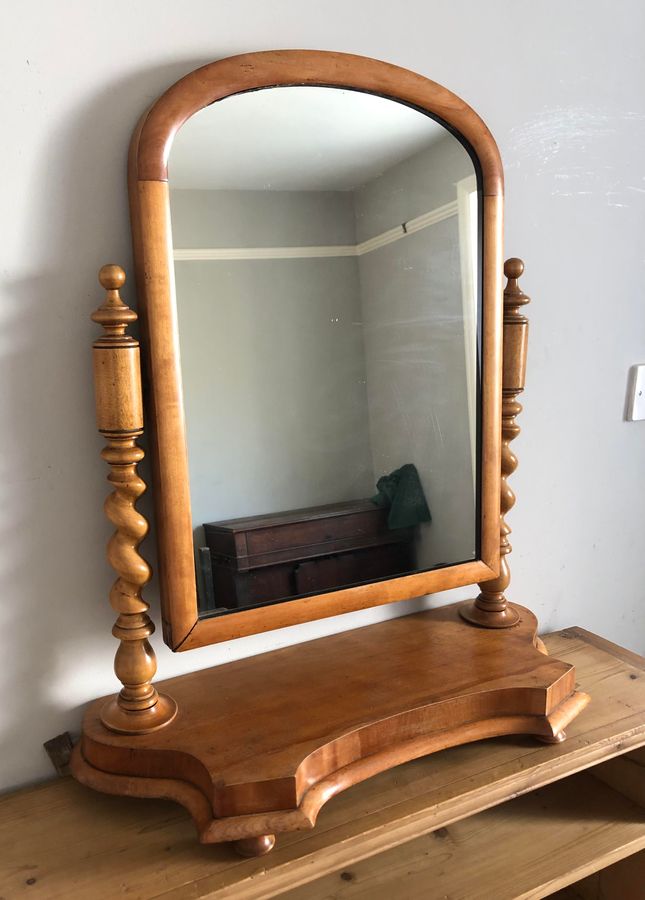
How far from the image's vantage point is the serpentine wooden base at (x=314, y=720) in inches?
29.3

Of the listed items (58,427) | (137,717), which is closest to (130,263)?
(58,427)

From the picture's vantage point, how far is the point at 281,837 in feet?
2.55

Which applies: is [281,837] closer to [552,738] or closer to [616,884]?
[552,738]

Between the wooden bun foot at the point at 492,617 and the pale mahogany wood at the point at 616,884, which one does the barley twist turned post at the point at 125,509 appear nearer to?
the wooden bun foot at the point at 492,617

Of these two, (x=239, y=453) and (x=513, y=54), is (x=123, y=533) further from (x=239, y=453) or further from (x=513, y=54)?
(x=513, y=54)

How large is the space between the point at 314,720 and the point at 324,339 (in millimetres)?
447

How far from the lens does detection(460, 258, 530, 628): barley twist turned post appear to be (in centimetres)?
105

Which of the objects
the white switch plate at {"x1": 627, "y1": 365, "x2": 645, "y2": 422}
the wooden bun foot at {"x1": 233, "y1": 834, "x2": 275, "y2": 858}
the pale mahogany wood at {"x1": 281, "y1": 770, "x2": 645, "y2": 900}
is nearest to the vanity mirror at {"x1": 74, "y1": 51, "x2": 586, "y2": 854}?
the wooden bun foot at {"x1": 233, "y1": 834, "x2": 275, "y2": 858}

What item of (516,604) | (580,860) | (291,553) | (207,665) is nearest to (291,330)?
(291,553)

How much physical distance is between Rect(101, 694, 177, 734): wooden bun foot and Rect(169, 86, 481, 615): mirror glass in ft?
0.40

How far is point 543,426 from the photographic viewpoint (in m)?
1.20

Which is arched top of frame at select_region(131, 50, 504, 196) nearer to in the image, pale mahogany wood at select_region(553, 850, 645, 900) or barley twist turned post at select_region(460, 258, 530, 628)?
barley twist turned post at select_region(460, 258, 530, 628)

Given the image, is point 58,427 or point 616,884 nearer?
point 58,427

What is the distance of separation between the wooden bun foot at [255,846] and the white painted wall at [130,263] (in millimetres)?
274
